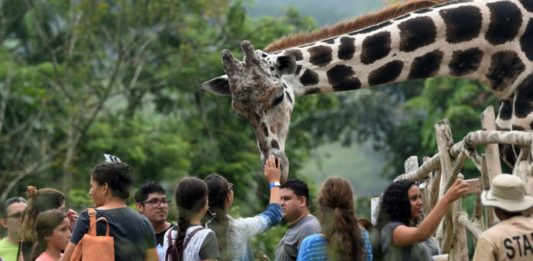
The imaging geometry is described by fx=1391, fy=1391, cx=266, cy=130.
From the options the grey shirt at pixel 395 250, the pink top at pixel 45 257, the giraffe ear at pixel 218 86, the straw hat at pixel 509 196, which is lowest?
the grey shirt at pixel 395 250

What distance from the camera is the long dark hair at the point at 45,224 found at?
9.10 metres

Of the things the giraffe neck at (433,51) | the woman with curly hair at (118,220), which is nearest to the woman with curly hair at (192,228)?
the woman with curly hair at (118,220)

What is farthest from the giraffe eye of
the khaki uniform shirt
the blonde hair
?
the khaki uniform shirt

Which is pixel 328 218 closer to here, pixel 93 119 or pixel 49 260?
pixel 49 260

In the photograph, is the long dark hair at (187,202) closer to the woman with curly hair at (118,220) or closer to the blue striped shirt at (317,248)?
the woman with curly hair at (118,220)

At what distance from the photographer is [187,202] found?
8.50 meters

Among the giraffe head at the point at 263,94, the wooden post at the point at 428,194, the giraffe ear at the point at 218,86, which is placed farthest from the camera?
the giraffe ear at the point at 218,86

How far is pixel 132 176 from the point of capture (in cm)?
860

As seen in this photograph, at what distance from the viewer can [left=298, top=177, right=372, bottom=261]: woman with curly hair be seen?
25.8ft

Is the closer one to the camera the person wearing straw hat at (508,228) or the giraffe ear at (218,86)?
the person wearing straw hat at (508,228)

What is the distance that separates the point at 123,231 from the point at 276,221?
1.18 metres

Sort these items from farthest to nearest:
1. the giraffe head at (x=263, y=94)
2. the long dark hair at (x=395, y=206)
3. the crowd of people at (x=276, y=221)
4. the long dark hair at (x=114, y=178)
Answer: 1. the giraffe head at (x=263, y=94)
2. the long dark hair at (x=114, y=178)
3. the long dark hair at (x=395, y=206)
4. the crowd of people at (x=276, y=221)

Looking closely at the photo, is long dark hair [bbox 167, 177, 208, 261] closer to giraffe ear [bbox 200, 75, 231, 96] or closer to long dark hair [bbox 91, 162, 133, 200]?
long dark hair [bbox 91, 162, 133, 200]

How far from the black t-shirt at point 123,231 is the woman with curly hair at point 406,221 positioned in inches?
56.5
